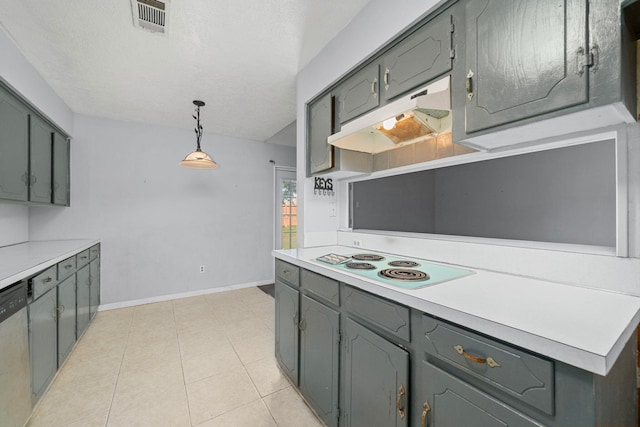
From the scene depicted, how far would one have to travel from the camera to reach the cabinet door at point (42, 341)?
5.29ft

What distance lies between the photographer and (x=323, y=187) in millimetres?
2418

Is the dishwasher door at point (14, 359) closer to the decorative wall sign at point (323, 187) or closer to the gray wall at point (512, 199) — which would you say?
the decorative wall sign at point (323, 187)

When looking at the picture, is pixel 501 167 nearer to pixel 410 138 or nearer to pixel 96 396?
pixel 410 138

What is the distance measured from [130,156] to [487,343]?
4.32m

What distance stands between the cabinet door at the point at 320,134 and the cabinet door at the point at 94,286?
2.78m

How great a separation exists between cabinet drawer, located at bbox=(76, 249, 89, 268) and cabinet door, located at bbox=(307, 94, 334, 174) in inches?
92.7

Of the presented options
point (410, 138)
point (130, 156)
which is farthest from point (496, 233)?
point (130, 156)

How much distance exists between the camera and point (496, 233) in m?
3.63

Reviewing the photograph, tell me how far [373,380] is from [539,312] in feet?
2.30

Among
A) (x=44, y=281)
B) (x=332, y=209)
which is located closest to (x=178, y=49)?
(x=332, y=209)

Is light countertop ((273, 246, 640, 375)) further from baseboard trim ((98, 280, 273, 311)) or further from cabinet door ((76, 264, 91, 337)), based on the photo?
baseboard trim ((98, 280, 273, 311))

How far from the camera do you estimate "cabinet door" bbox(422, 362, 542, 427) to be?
28.1 inches

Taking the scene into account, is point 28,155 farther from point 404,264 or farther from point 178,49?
point 404,264

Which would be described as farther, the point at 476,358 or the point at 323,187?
the point at 323,187
